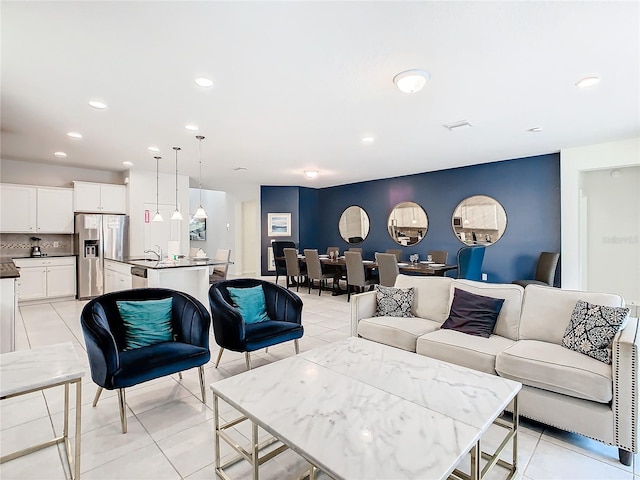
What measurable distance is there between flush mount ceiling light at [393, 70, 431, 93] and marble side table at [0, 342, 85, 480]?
2.94 meters

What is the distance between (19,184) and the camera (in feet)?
20.0

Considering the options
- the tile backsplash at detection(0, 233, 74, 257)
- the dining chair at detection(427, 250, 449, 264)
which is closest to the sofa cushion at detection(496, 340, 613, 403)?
the dining chair at detection(427, 250, 449, 264)

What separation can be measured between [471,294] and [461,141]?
2.78 meters

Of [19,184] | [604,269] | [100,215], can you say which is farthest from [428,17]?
[19,184]

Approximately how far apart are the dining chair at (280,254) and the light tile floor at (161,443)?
5082mm

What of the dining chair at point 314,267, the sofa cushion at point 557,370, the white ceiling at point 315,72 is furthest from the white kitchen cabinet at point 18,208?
the sofa cushion at point 557,370

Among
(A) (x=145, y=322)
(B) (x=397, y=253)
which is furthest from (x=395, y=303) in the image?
(B) (x=397, y=253)

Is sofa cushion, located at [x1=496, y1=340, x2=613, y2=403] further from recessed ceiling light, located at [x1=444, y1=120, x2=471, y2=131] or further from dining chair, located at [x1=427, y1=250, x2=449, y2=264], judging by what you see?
dining chair, located at [x1=427, y1=250, x2=449, y2=264]

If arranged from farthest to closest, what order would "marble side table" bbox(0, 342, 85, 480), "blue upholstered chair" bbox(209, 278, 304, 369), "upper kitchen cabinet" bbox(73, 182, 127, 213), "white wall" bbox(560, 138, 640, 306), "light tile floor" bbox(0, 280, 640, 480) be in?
"upper kitchen cabinet" bbox(73, 182, 127, 213) < "white wall" bbox(560, 138, 640, 306) < "blue upholstered chair" bbox(209, 278, 304, 369) < "light tile floor" bbox(0, 280, 640, 480) < "marble side table" bbox(0, 342, 85, 480)

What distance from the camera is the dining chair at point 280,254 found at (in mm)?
8141

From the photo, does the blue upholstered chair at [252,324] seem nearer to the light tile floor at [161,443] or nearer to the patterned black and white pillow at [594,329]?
the light tile floor at [161,443]

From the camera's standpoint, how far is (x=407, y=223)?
25.4 feet

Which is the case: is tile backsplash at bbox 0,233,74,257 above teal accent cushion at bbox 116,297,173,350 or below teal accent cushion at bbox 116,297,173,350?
above

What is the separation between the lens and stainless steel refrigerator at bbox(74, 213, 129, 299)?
6.28 m
